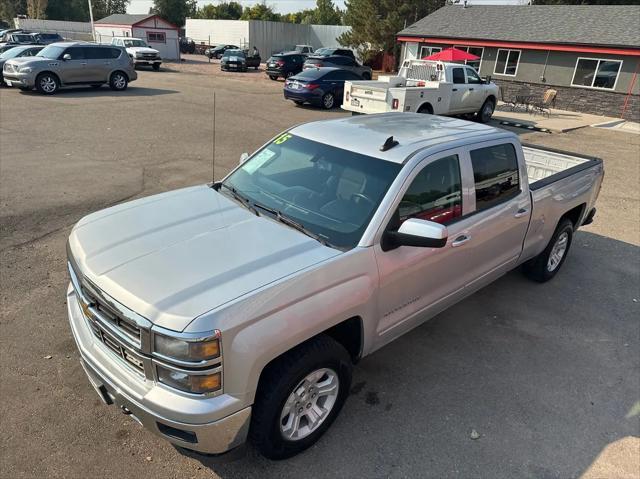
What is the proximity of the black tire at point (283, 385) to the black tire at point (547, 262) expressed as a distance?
10.8ft

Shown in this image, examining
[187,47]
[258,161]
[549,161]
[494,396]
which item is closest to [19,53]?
[258,161]

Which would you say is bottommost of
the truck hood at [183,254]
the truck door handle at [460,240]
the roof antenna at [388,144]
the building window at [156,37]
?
the truck door handle at [460,240]

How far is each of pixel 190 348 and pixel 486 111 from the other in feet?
56.5

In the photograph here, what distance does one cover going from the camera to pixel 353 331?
3094 mm

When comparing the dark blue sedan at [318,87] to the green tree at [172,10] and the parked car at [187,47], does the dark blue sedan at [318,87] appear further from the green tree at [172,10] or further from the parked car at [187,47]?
the green tree at [172,10]

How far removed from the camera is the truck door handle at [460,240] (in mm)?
3619

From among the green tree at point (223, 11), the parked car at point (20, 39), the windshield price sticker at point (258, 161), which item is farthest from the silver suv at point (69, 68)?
the green tree at point (223, 11)

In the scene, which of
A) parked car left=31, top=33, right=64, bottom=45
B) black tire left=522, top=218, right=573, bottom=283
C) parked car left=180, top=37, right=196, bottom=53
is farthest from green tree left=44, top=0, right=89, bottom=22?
black tire left=522, top=218, right=573, bottom=283

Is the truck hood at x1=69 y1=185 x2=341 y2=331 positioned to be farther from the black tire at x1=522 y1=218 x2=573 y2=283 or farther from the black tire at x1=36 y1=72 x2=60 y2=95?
the black tire at x1=36 y1=72 x2=60 y2=95

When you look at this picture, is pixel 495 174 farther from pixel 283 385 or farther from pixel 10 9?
pixel 10 9

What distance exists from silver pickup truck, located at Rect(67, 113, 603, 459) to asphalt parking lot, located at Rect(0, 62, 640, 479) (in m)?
0.49

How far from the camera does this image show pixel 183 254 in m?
2.79

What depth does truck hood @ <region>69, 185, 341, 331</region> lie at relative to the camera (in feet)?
7.94

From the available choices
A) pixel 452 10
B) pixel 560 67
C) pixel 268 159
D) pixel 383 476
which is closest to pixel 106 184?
pixel 268 159
